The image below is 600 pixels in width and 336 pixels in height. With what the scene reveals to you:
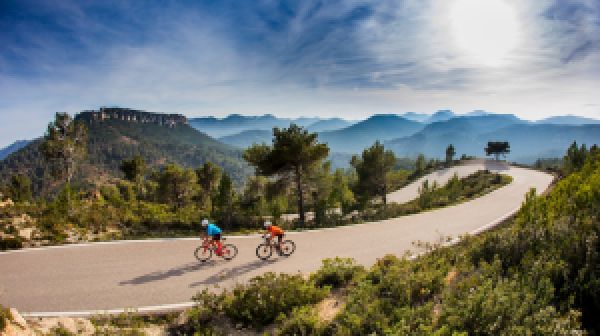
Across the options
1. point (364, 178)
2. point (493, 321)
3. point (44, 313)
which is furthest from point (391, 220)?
point (364, 178)

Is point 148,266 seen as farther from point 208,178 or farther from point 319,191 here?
point 208,178

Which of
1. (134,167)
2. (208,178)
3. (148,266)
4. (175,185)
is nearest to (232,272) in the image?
(148,266)

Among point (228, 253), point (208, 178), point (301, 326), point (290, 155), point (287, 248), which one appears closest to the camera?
point (301, 326)

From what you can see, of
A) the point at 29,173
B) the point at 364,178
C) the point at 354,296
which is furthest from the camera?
the point at 29,173

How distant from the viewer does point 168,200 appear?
44.1 meters

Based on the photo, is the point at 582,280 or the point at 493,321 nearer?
the point at 493,321

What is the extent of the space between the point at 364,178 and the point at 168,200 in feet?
99.8

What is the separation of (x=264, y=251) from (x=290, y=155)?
9.52 meters

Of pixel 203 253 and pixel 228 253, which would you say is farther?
pixel 228 253

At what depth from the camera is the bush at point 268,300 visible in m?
5.23

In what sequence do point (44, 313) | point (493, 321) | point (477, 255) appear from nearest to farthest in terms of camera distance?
1. point (493, 321)
2. point (477, 255)
3. point (44, 313)

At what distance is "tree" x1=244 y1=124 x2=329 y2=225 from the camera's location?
18.5 metres

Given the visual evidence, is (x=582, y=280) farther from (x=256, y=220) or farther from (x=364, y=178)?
(x=364, y=178)

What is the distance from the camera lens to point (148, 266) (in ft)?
29.0
